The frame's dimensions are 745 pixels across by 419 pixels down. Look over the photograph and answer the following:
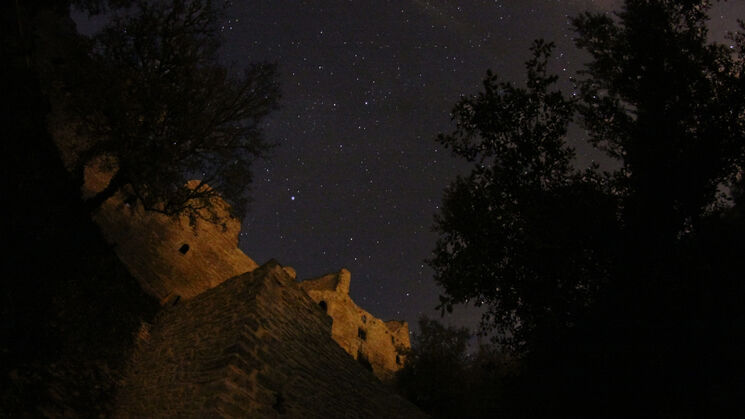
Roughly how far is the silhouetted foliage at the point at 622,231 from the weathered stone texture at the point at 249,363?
3845 millimetres

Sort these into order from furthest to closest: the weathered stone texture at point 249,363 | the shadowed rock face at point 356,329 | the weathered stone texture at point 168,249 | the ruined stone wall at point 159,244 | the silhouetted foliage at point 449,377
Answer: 1. the shadowed rock face at point 356,329
2. the silhouetted foliage at point 449,377
3. the weathered stone texture at point 168,249
4. the ruined stone wall at point 159,244
5. the weathered stone texture at point 249,363

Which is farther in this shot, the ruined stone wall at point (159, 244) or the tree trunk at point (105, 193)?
the ruined stone wall at point (159, 244)

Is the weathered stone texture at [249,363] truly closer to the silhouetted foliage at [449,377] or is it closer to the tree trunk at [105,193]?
the tree trunk at [105,193]

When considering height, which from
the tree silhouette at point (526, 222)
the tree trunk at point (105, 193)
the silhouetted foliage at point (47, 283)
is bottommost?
the silhouetted foliage at point (47, 283)

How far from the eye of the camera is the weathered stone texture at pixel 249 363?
7.53 meters

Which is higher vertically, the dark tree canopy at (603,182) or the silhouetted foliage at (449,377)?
the dark tree canopy at (603,182)

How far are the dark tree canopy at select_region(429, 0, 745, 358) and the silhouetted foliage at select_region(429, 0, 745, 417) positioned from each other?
4 cm

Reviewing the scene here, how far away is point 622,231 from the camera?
33.8 ft

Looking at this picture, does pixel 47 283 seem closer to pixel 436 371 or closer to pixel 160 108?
pixel 160 108

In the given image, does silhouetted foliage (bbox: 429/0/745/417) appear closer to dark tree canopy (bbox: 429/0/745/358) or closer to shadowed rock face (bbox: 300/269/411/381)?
dark tree canopy (bbox: 429/0/745/358)

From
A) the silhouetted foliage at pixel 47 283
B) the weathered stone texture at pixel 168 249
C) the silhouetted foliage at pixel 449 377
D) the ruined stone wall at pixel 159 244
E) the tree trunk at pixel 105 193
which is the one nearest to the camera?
the silhouetted foliage at pixel 47 283

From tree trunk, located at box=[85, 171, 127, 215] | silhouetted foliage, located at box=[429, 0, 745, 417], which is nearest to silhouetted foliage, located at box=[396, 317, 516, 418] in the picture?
silhouetted foliage, located at box=[429, 0, 745, 417]

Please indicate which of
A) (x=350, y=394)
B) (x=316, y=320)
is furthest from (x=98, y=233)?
(x=350, y=394)

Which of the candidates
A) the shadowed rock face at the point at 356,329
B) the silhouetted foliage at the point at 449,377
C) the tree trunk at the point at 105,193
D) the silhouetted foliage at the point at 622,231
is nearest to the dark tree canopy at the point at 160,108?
the tree trunk at the point at 105,193
